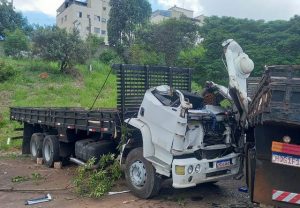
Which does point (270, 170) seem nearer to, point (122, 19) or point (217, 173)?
point (217, 173)

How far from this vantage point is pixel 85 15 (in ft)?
200

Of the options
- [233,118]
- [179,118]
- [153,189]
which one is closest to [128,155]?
[153,189]

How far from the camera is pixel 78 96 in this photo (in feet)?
72.5

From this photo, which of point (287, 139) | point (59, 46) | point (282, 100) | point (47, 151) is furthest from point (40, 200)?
point (59, 46)

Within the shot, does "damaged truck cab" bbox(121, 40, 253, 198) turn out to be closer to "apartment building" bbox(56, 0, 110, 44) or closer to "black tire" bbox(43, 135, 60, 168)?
"black tire" bbox(43, 135, 60, 168)

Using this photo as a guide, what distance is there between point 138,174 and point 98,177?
102 centimetres

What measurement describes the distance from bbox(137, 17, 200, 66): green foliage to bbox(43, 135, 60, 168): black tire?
22605 mm

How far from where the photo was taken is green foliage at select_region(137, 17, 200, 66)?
A: 31.7 m

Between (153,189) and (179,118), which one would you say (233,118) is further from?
(153,189)

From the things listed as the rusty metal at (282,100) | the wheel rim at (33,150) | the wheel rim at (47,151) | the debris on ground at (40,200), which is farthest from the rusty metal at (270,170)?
the wheel rim at (33,150)

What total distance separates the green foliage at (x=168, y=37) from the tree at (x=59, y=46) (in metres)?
7.85

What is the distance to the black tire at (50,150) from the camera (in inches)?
358

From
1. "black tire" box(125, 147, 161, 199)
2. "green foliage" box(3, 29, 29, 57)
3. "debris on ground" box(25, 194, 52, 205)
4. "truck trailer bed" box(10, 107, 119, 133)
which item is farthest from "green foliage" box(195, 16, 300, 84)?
"debris on ground" box(25, 194, 52, 205)

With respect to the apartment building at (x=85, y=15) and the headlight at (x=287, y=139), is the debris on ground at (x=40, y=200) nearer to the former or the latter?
the headlight at (x=287, y=139)
